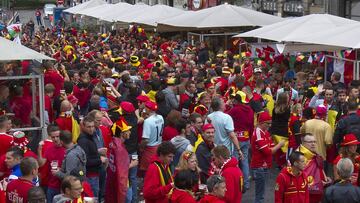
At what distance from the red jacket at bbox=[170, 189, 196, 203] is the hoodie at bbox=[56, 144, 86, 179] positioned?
69.5 inches

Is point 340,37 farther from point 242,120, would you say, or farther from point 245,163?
point 245,163

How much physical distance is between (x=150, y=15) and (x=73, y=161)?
20.0 metres

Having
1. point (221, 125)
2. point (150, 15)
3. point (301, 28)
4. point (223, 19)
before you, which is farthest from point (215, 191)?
point (150, 15)

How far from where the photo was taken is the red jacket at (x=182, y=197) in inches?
297

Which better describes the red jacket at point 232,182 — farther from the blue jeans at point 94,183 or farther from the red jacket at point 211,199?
the blue jeans at point 94,183

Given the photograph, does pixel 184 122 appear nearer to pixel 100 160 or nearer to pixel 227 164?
pixel 100 160

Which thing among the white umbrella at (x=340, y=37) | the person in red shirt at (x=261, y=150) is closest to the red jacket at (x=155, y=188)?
the person in red shirt at (x=261, y=150)

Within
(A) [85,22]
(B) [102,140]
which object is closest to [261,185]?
(B) [102,140]

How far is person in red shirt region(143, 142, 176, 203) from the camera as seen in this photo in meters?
8.31

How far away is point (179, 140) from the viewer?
33.7ft

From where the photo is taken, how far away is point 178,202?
7582 millimetres

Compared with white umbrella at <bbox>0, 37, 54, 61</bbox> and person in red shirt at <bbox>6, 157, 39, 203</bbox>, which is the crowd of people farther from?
white umbrella at <bbox>0, 37, 54, 61</bbox>

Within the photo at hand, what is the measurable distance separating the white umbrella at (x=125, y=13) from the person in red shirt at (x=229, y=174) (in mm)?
21263

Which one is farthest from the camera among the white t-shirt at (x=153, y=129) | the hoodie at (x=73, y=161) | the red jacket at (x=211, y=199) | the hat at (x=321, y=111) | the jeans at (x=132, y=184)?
the hat at (x=321, y=111)
